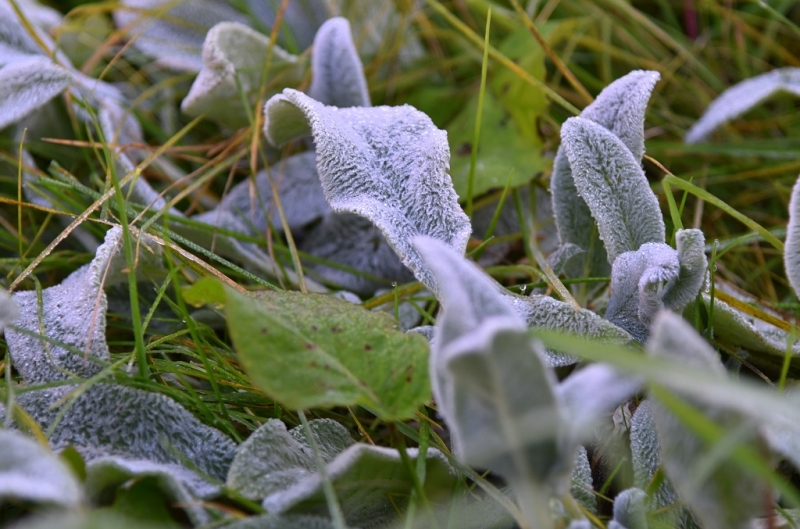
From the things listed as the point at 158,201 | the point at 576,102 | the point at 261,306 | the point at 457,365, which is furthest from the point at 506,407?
the point at 576,102

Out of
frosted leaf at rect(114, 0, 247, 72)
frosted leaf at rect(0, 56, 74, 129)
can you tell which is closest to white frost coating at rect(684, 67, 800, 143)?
frosted leaf at rect(114, 0, 247, 72)

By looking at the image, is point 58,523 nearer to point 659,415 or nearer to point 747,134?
point 659,415

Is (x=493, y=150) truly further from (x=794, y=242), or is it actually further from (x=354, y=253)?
(x=794, y=242)

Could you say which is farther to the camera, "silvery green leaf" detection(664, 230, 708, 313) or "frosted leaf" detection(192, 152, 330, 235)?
"frosted leaf" detection(192, 152, 330, 235)

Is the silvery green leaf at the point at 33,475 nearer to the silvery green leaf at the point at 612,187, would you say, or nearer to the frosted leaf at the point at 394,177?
the frosted leaf at the point at 394,177

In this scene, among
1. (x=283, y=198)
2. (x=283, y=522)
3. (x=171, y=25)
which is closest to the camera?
(x=283, y=522)

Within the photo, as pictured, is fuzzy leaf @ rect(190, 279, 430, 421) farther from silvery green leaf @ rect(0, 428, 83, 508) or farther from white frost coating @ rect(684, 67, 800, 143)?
white frost coating @ rect(684, 67, 800, 143)

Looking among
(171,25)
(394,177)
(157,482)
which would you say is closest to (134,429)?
(157,482)
